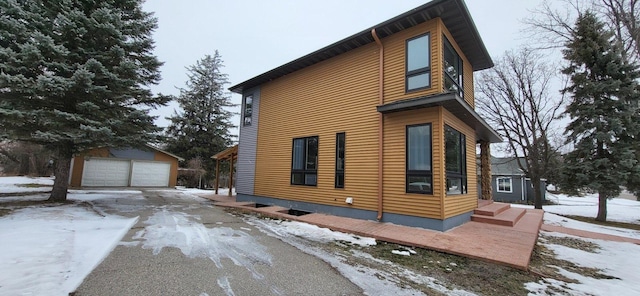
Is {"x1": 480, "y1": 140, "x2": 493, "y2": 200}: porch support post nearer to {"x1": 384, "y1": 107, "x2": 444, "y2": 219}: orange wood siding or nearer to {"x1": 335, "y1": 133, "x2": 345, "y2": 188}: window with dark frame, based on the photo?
{"x1": 384, "y1": 107, "x2": 444, "y2": 219}: orange wood siding

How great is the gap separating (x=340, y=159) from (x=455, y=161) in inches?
124

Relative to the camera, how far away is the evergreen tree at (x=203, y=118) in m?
24.0

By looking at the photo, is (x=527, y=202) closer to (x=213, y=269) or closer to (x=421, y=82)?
(x=421, y=82)

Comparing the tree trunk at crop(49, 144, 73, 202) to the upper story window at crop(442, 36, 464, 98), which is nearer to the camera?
the upper story window at crop(442, 36, 464, 98)

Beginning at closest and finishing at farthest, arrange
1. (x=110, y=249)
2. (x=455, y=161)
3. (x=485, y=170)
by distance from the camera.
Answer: (x=110, y=249), (x=455, y=161), (x=485, y=170)

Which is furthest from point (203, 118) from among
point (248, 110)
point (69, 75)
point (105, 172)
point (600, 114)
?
point (600, 114)

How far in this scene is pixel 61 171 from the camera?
918cm

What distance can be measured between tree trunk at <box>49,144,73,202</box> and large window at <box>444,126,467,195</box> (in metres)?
11.7

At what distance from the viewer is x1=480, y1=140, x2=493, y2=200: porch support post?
34.9 feet

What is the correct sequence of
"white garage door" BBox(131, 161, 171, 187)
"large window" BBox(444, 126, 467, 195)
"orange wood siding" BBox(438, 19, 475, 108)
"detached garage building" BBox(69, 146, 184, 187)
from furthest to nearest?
"white garage door" BBox(131, 161, 171, 187)
"detached garage building" BBox(69, 146, 184, 187)
"orange wood siding" BBox(438, 19, 475, 108)
"large window" BBox(444, 126, 467, 195)

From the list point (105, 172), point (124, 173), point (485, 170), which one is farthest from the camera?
point (124, 173)

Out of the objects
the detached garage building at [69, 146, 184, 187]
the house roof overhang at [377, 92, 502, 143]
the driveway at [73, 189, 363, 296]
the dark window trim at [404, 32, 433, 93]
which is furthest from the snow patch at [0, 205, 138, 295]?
the detached garage building at [69, 146, 184, 187]

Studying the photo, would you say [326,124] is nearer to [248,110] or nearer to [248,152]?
[248,152]

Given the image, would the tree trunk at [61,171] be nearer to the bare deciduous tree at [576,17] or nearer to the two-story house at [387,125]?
the two-story house at [387,125]
